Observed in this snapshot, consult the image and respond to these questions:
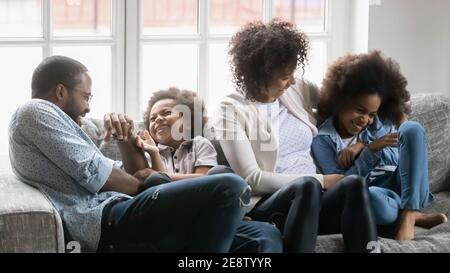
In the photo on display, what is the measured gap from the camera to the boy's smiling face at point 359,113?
1831mm

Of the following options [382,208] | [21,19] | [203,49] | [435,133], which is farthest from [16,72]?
[435,133]

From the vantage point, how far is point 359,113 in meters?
1.84

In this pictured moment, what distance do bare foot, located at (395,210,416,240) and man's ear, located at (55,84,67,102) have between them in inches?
31.1

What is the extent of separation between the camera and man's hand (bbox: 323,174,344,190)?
5.78 feet

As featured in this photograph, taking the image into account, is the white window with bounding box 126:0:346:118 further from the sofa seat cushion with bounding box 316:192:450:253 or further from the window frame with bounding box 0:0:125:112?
the sofa seat cushion with bounding box 316:192:450:253

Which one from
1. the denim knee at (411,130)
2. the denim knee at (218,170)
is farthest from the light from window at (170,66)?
the denim knee at (411,130)

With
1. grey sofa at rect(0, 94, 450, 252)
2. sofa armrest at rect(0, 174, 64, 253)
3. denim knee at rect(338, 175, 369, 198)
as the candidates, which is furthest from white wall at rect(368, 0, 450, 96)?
sofa armrest at rect(0, 174, 64, 253)

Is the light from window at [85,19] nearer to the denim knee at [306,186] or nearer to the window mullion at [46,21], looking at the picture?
the window mullion at [46,21]

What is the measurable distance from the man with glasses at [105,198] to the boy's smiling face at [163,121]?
21 centimetres

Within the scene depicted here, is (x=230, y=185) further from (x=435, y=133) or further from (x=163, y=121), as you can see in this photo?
(x=435, y=133)

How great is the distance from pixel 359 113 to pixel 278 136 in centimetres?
21

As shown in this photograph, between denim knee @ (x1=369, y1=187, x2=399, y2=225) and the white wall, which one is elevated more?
the white wall
